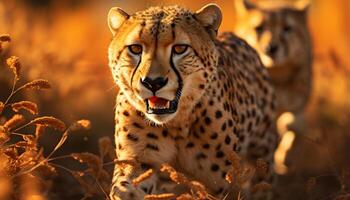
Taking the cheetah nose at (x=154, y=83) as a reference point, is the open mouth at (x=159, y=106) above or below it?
below

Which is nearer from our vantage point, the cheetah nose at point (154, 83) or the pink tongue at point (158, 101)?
the cheetah nose at point (154, 83)

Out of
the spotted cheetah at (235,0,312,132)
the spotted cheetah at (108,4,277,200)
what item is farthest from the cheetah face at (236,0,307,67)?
the spotted cheetah at (108,4,277,200)

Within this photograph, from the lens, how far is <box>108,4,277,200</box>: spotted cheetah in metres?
4.95

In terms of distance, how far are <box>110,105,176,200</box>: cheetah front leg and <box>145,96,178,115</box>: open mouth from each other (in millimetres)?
384

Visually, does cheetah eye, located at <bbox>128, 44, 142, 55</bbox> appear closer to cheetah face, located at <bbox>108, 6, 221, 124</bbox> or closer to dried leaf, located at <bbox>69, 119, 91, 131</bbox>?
cheetah face, located at <bbox>108, 6, 221, 124</bbox>

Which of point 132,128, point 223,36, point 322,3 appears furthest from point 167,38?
point 322,3

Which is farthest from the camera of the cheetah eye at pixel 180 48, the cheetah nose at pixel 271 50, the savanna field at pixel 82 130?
the cheetah nose at pixel 271 50

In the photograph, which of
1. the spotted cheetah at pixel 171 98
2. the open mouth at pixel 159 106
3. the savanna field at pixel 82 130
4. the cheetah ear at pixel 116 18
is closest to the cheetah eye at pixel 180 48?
the spotted cheetah at pixel 171 98

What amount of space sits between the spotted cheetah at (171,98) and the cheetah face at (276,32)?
3187mm

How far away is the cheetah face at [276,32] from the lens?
9.03 meters

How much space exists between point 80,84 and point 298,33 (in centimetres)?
247

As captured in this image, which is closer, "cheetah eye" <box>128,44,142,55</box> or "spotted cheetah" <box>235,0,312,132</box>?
"cheetah eye" <box>128,44,142,55</box>

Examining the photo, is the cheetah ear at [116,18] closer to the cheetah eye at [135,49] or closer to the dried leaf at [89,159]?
the cheetah eye at [135,49]

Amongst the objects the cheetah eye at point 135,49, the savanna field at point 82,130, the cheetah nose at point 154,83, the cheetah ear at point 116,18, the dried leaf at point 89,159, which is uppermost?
the cheetah ear at point 116,18
